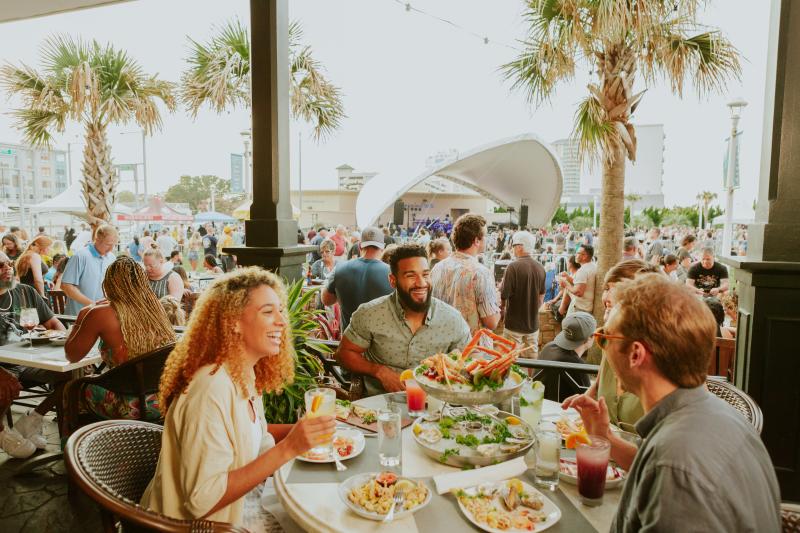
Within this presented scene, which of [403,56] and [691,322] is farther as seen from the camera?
[403,56]

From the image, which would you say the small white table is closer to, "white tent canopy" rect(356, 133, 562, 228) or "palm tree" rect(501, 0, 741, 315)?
"palm tree" rect(501, 0, 741, 315)

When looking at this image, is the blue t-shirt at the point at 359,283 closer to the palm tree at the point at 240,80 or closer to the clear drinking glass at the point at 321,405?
the clear drinking glass at the point at 321,405

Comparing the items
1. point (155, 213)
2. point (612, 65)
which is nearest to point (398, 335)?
point (612, 65)

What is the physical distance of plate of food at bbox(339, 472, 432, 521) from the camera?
1.36 metres

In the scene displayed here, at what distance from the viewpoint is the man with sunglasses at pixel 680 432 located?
922 millimetres

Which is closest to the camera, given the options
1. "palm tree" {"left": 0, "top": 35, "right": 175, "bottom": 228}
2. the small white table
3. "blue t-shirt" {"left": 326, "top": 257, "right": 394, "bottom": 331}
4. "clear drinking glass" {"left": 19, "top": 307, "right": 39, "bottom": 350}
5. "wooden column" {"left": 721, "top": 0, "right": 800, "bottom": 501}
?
"wooden column" {"left": 721, "top": 0, "right": 800, "bottom": 501}

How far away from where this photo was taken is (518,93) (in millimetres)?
7000

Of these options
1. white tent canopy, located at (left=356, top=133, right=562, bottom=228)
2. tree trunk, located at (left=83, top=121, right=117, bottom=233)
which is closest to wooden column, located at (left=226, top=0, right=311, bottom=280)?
tree trunk, located at (left=83, top=121, right=117, bottom=233)

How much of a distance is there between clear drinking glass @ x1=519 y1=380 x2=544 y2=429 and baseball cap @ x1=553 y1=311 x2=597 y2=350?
1.41 meters

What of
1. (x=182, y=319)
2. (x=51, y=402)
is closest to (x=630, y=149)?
(x=182, y=319)

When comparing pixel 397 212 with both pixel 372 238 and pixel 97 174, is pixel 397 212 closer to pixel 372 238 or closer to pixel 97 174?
pixel 97 174

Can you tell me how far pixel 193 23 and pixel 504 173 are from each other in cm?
2722

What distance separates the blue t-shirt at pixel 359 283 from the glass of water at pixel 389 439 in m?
2.88

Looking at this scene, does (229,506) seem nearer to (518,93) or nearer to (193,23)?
(518,93)
